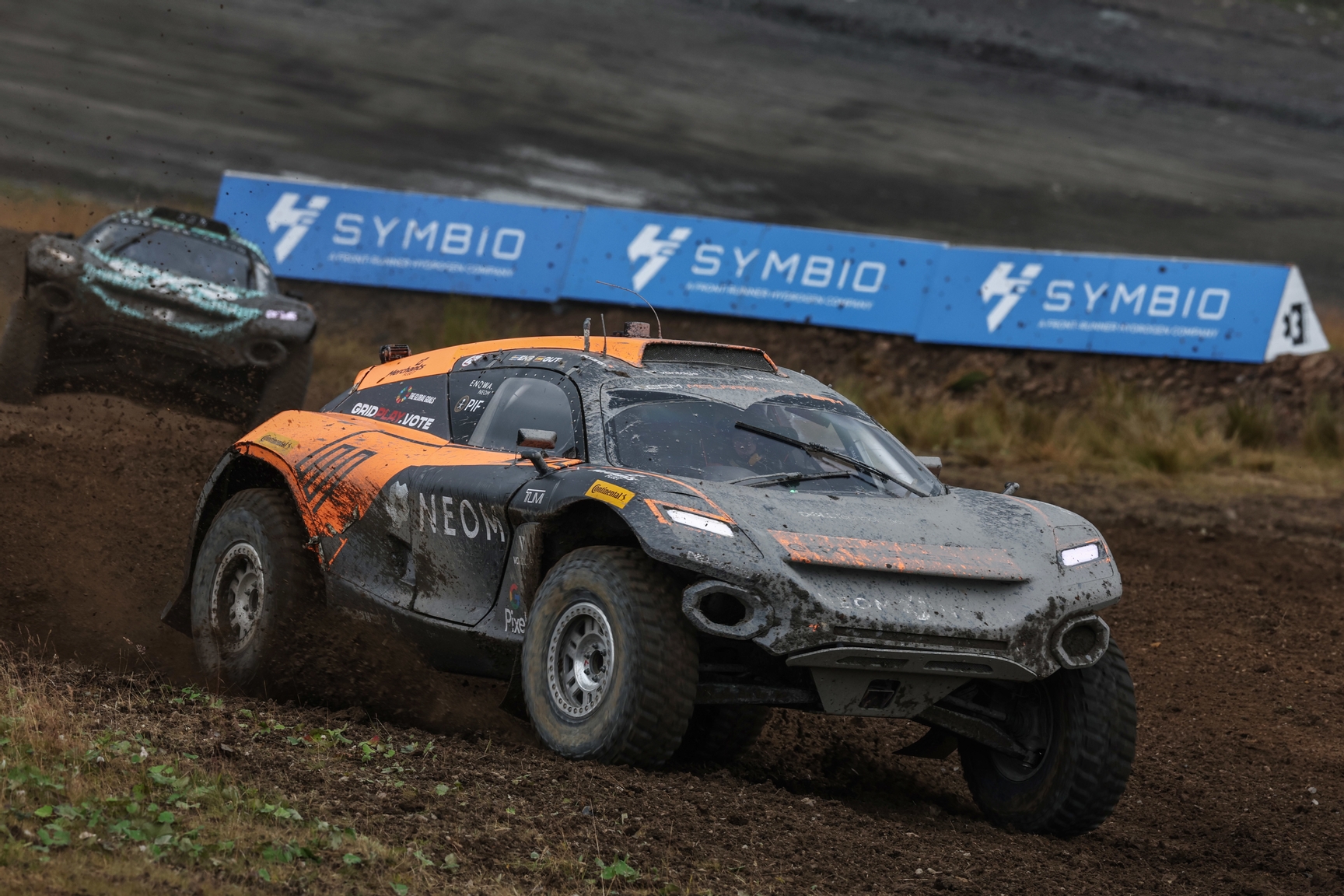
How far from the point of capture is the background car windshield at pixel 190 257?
45.5ft

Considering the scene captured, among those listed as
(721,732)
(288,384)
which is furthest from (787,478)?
(288,384)

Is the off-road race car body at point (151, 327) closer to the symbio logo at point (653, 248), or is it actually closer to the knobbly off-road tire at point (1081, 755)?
the symbio logo at point (653, 248)

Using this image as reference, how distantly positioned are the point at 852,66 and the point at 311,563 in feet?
99.4

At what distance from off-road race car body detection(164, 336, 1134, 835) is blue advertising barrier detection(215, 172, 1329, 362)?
1175 centimetres

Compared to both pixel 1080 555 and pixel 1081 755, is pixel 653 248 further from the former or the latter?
pixel 1081 755

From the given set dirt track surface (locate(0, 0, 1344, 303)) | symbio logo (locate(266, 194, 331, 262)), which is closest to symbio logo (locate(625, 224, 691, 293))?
symbio logo (locate(266, 194, 331, 262))

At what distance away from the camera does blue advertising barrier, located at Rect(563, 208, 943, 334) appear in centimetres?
1916

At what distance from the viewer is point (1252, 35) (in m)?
37.7

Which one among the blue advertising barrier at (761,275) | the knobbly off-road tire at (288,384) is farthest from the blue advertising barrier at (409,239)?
the knobbly off-road tire at (288,384)

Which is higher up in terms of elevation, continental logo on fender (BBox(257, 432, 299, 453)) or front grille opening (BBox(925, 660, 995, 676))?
continental logo on fender (BBox(257, 432, 299, 453))

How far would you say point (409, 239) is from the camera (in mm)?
20047

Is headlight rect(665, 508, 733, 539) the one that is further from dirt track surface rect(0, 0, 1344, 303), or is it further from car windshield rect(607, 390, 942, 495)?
dirt track surface rect(0, 0, 1344, 303)

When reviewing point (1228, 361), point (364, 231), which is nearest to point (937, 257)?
point (1228, 361)

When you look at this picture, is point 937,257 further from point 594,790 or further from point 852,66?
point 852,66
